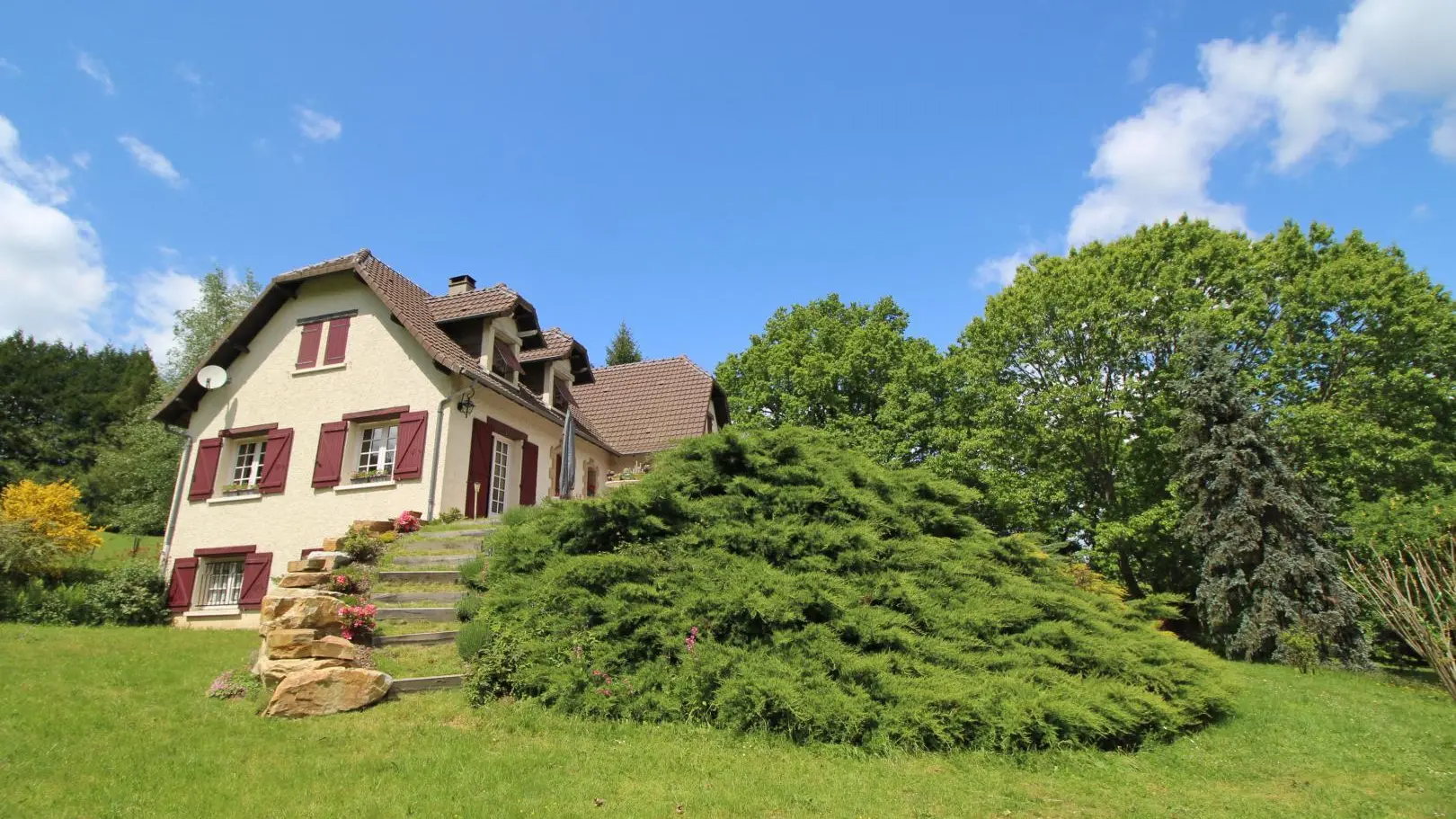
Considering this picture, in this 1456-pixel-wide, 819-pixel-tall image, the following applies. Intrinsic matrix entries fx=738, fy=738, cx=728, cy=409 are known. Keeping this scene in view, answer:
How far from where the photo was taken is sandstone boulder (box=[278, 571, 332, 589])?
9.80 m

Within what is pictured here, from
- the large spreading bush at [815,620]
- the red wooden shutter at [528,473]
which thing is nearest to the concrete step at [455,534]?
the large spreading bush at [815,620]

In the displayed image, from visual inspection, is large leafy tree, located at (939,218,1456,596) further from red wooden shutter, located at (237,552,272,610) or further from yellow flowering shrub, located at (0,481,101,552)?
yellow flowering shrub, located at (0,481,101,552)

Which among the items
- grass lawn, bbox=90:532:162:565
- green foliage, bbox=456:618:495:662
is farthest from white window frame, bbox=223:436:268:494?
green foliage, bbox=456:618:495:662

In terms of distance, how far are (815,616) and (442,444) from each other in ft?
35.7

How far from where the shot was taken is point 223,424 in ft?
58.1

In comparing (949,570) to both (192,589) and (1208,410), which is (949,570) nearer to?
(1208,410)

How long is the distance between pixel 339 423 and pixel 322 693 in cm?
1086

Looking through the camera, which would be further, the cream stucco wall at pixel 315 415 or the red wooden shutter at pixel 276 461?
the red wooden shutter at pixel 276 461

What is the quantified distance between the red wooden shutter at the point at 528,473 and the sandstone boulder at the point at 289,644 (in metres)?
10.6

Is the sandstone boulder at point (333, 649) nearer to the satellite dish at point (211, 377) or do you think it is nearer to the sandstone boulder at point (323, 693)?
the sandstone boulder at point (323, 693)

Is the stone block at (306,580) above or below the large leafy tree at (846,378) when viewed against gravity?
below

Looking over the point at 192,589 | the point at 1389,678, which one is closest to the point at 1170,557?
the point at 1389,678

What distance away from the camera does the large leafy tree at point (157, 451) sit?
2897cm

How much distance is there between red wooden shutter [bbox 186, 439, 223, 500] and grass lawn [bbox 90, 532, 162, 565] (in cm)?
257
